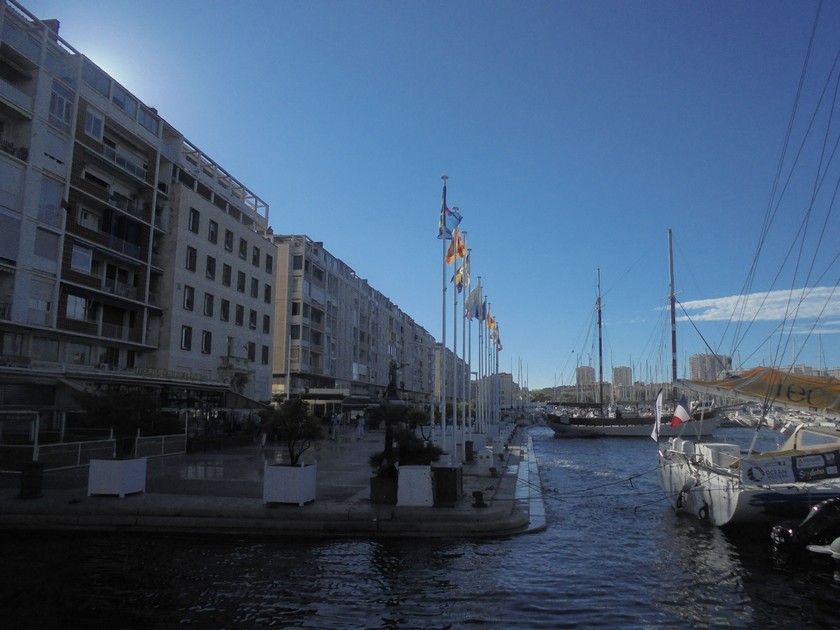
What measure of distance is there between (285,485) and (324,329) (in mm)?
56879

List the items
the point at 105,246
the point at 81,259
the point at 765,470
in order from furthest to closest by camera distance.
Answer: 1. the point at 105,246
2. the point at 81,259
3. the point at 765,470

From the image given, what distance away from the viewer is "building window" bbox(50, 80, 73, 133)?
32562 millimetres

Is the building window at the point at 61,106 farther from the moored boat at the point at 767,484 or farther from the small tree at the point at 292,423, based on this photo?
the moored boat at the point at 767,484

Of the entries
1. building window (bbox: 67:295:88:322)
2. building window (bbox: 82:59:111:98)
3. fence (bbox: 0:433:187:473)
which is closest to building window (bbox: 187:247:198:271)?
building window (bbox: 67:295:88:322)

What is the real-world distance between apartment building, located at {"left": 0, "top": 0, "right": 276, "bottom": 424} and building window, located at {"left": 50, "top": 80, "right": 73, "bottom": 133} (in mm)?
74

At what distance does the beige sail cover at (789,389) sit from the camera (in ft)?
50.2

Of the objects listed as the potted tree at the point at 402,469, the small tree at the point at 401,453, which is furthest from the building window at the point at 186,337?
the small tree at the point at 401,453

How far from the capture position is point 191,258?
44.2 metres

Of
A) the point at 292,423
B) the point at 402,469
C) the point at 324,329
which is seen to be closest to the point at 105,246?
the point at 292,423

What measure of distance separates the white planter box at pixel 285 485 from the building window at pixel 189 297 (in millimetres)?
31627

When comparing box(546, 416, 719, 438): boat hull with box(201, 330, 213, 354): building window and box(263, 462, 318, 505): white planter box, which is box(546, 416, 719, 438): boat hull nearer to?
box(201, 330, 213, 354): building window

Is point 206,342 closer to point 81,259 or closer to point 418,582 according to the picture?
point 81,259

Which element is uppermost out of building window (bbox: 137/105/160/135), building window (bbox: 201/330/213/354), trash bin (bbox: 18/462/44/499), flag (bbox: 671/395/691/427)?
building window (bbox: 137/105/160/135)

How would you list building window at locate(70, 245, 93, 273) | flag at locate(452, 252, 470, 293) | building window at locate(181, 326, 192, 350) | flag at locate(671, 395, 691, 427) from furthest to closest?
building window at locate(181, 326, 192, 350), building window at locate(70, 245, 93, 273), flag at locate(452, 252, 470, 293), flag at locate(671, 395, 691, 427)
